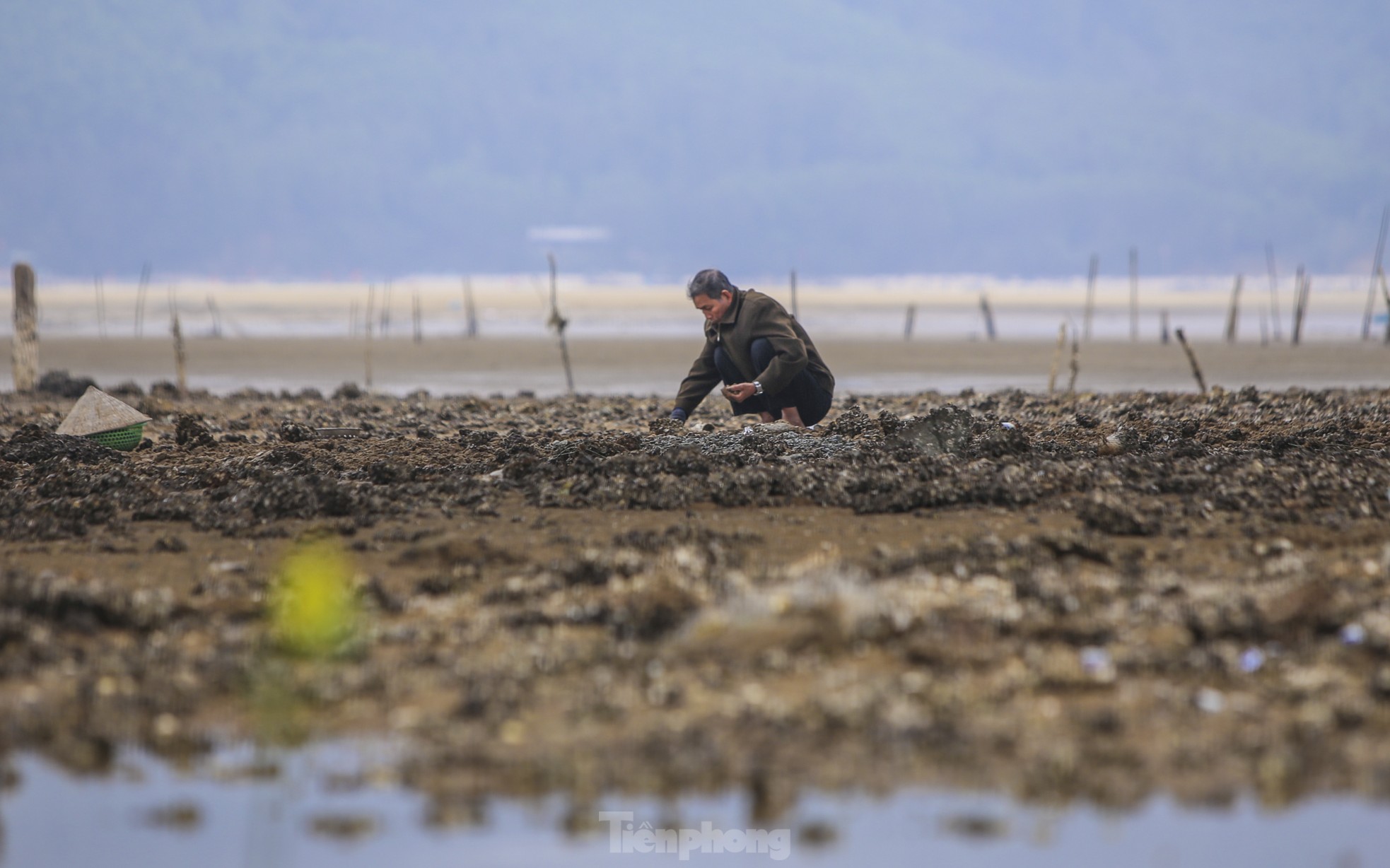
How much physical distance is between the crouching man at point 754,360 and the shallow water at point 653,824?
18.4ft

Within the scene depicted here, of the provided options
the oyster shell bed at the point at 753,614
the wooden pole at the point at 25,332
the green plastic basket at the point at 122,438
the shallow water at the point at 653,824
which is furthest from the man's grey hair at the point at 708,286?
the wooden pole at the point at 25,332

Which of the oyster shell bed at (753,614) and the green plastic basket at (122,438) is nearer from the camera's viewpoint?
the oyster shell bed at (753,614)

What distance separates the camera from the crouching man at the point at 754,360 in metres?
9.48

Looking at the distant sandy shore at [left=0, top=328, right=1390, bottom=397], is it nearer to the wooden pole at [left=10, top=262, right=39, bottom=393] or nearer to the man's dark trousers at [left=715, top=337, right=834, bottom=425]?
the wooden pole at [left=10, top=262, right=39, bottom=393]

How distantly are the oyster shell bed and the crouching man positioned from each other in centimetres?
58

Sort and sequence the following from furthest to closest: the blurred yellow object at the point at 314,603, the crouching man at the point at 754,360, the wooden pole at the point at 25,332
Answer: the wooden pole at the point at 25,332, the crouching man at the point at 754,360, the blurred yellow object at the point at 314,603

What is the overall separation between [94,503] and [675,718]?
4743mm

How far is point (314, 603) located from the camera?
550cm

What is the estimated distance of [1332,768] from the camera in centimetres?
385

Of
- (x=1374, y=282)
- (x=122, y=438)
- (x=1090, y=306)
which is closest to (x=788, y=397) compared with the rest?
(x=122, y=438)

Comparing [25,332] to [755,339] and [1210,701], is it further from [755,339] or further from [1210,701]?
[1210,701]

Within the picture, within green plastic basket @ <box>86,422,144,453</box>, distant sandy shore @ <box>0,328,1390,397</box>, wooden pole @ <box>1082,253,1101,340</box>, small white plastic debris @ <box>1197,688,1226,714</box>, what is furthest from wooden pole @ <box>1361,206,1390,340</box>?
small white plastic debris @ <box>1197,688,1226,714</box>

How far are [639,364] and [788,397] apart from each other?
57.9 ft

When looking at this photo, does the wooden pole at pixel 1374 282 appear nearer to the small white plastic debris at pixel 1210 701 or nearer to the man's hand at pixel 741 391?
the man's hand at pixel 741 391
